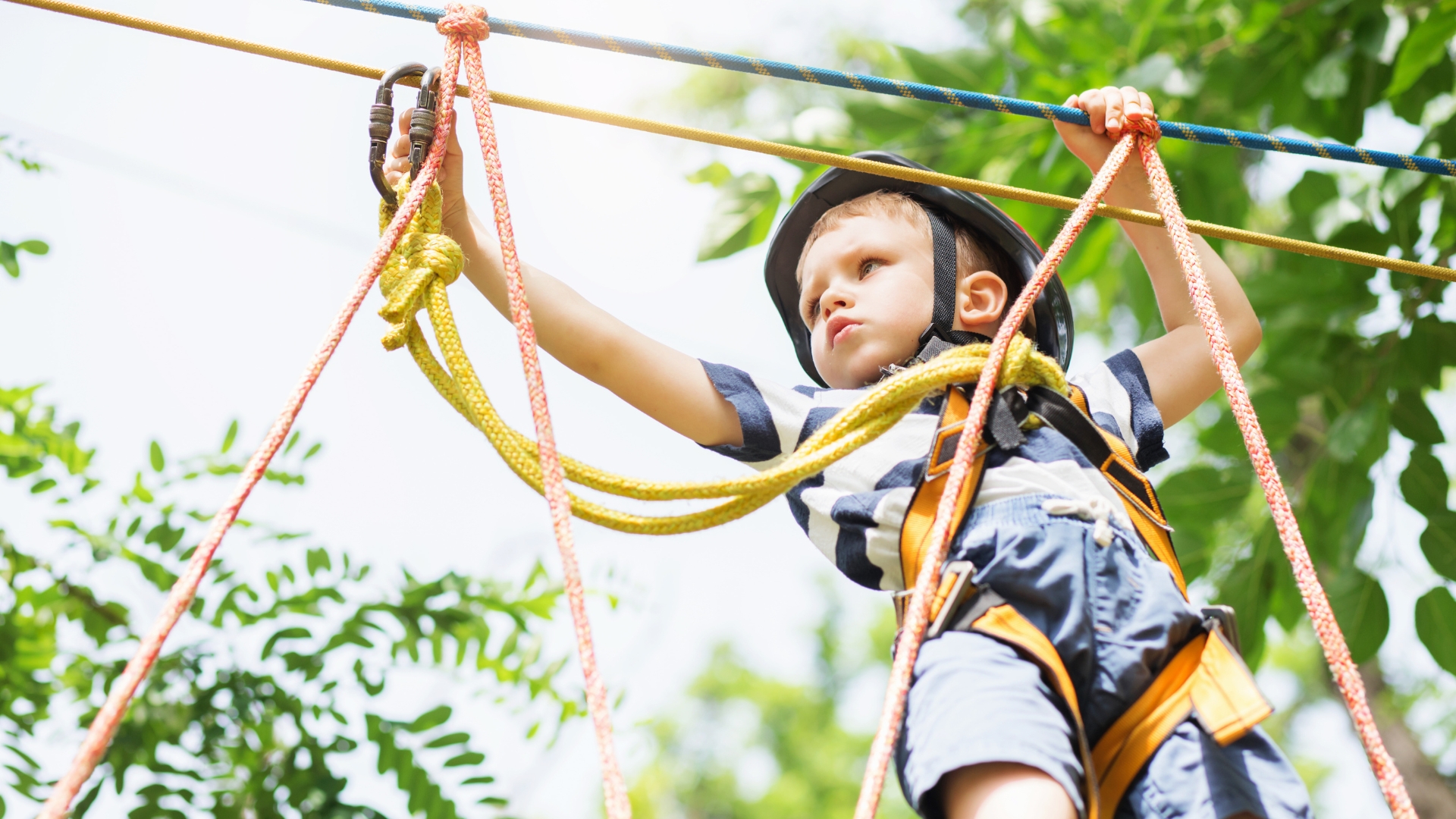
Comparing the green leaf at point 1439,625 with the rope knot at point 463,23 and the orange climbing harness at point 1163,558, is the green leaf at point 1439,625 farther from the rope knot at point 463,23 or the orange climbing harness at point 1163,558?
the rope knot at point 463,23

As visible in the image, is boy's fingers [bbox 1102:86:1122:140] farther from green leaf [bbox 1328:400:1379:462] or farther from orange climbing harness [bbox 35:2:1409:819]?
green leaf [bbox 1328:400:1379:462]

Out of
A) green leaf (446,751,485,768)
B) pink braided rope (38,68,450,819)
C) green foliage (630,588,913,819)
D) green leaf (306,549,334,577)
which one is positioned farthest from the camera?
green foliage (630,588,913,819)

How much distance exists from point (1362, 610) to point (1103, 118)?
1.47 meters

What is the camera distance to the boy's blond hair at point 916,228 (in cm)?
189

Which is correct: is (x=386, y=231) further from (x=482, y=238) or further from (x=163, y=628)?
(x=163, y=628)

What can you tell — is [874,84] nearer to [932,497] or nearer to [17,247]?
[932,497]

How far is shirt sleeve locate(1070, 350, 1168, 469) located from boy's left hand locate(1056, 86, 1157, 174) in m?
0.32

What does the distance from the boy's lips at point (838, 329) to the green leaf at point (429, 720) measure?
44.4 inches

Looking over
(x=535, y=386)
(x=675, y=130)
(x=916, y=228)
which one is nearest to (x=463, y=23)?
(x=675, y=130)

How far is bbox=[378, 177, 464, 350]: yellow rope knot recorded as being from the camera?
4.63 feet

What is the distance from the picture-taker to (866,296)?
5.70 feet

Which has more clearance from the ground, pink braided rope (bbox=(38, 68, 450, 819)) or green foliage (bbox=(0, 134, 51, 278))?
green foliage (bbox=(0, 134, 51, 278))

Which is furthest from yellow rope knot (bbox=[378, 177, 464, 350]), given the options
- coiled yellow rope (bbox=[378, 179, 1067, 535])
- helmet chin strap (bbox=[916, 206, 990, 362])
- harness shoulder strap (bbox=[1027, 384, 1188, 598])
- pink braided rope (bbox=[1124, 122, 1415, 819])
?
pink braided rope (bbox=[1124, 122, 1415, 819])

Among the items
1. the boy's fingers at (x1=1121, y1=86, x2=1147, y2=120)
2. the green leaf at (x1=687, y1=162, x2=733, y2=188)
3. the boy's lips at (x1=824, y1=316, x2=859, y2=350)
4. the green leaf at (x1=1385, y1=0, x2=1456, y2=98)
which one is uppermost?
the green leaf at (x1=1385, y1=0, x2=1456, y2=98)
